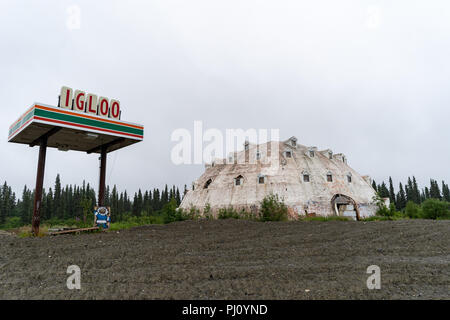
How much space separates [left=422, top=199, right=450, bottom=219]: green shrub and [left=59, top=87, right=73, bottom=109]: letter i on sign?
25748 mm

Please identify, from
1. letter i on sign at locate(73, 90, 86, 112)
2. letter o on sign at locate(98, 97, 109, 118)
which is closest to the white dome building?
letter o on sign at locate(98, 97, 109, 118)

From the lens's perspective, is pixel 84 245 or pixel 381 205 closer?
pixel 84 245

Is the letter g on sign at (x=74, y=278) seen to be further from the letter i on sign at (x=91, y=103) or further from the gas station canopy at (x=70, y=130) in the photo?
the letter i on sign at (x=91, y=103)

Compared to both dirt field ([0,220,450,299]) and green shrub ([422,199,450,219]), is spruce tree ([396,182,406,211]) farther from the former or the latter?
dirt field ([0,220,450,299])

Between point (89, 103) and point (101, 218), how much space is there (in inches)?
217

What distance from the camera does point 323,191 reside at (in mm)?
22359

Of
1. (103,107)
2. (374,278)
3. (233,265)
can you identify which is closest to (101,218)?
(103,107)

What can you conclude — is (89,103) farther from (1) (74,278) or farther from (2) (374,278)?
(2) (374,278)

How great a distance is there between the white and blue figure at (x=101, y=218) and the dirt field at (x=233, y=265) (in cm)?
278

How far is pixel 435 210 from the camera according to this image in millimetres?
21906

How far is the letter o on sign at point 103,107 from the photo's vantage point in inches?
544

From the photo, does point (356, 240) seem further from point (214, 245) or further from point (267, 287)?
point (267, 287)
